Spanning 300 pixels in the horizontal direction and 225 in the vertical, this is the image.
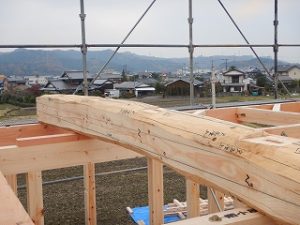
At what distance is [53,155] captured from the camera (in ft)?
8.23

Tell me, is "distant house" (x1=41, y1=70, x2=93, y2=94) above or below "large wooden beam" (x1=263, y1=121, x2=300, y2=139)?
above

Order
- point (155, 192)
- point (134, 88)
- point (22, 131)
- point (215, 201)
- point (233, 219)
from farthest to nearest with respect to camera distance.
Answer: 1. point (134, 88)
2. point (215, 201)
3. point (22, 131)
4. point (155, 192)
5. point (233, 219)

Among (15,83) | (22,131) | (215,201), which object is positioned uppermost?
(15,83)

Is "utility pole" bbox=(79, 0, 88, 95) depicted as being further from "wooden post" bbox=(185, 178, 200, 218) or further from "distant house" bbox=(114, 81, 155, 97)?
"wooden post" bbox=(185, 178, 200, 218)

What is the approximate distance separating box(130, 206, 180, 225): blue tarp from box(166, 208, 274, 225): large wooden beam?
4.56m

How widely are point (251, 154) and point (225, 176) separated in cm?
15

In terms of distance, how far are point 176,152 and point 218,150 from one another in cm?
28

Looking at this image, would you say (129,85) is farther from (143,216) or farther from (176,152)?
(176,152)

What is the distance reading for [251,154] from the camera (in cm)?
126

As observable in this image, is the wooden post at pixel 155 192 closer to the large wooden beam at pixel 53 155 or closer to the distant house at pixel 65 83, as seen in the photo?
the large wooden beam at pixel 53 155

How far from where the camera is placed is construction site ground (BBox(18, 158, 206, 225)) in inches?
253

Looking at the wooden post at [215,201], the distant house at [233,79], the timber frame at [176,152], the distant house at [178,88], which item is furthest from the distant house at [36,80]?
the distant house at [233,79]

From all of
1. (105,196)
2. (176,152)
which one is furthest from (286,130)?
(105,196)

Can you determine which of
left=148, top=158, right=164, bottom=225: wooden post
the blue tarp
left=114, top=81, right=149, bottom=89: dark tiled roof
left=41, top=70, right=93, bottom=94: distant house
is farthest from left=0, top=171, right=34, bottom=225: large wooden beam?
left=114, top=81, right=149, bottom=89: dark tiled roof
